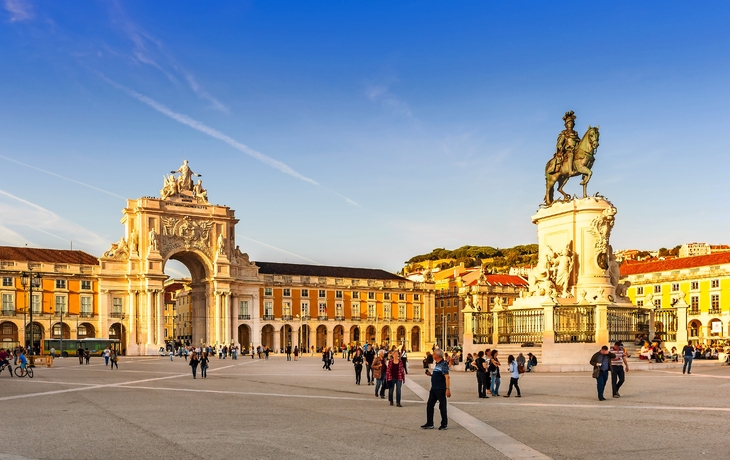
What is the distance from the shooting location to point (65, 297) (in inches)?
3420

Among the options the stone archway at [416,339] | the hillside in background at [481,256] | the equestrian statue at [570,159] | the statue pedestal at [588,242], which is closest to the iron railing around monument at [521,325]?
the statue pedestal at [588,242]

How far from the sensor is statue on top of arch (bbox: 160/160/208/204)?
94.6 m

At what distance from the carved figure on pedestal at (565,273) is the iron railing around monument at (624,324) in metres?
2.10

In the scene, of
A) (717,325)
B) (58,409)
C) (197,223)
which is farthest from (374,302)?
(58,409)

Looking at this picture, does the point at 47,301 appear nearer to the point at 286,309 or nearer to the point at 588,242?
the point at 286,309

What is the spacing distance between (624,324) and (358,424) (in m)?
22.7

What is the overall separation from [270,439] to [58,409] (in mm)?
8240

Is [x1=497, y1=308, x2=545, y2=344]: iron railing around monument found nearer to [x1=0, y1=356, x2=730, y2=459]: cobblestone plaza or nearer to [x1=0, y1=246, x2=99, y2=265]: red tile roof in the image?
[x1=0, y1=356, x2=730, y2=459]: cobblestone plaza

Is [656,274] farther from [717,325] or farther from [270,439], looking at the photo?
[270,439]

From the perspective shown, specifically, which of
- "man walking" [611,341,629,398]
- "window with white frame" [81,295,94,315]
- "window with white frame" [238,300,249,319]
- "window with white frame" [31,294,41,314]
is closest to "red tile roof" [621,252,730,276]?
"window with white frame" [238,300,249,319]

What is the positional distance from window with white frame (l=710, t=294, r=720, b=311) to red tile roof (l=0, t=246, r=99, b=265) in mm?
68063

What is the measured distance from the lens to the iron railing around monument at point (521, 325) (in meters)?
35.6

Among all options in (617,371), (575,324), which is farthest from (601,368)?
(575,324)

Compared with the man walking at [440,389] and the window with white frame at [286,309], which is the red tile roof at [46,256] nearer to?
the window with white frame at [286,309]
